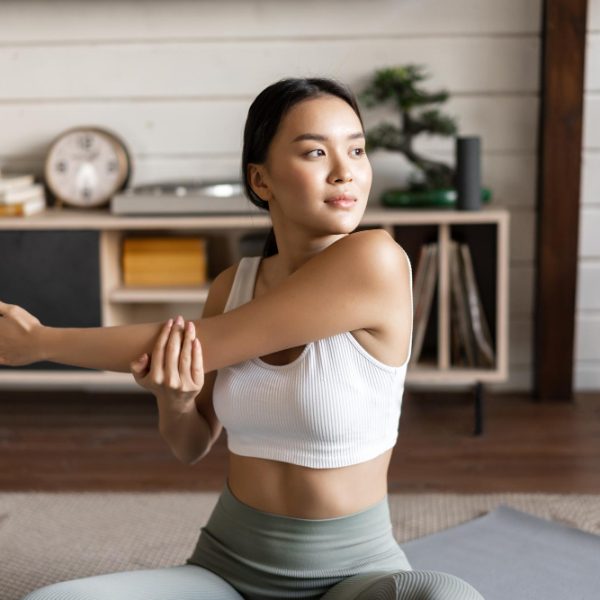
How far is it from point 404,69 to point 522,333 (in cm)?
93

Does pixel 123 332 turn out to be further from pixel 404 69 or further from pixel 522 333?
pixel 522 333

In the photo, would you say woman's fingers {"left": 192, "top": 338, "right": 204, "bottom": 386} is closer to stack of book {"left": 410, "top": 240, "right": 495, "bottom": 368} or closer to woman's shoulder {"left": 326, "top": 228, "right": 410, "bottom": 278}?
woman's shoulder {"left": 326, "top": 228, "right": 410, "bottom": 278}

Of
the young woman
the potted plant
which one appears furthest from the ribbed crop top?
the potted plant

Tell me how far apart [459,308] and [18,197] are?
4.33ft

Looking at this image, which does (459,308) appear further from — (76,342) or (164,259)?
(76,342)

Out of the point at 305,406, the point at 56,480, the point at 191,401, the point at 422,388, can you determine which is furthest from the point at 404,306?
the point at 422,388

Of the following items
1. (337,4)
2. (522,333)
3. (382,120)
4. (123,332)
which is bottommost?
(522,333)

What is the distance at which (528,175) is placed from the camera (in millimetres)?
3127

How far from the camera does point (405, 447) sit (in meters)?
2.70

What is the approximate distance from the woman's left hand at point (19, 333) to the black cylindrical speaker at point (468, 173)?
1.68 meters

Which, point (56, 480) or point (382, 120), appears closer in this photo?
point (56, 480)

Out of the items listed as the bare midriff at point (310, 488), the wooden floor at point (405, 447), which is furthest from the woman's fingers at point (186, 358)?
the wooden floor at point (405, 447)

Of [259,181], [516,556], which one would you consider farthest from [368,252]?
[516,556]

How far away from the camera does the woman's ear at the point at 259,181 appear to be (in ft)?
4.35
